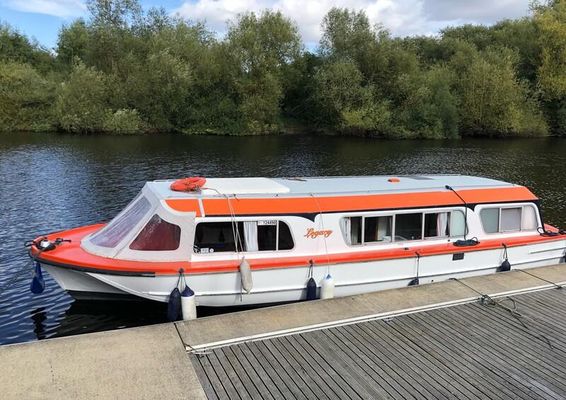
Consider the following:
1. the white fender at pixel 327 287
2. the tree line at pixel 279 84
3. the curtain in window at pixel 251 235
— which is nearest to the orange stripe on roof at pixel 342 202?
the curtain in window at pixel 251 235

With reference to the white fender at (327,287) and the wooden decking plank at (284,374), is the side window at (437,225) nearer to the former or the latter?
the white fender at (327,287)

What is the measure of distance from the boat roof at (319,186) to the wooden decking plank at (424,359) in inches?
166

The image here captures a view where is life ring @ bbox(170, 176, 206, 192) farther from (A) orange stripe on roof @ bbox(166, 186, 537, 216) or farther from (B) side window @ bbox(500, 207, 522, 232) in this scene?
(B) side window @ bbox(500, 207, 522, 232)

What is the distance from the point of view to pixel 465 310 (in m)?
10.8

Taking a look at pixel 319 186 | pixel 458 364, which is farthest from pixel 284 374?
pixel 319 186

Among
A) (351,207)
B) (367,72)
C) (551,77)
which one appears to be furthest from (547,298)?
(551,77)

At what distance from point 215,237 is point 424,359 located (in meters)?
5.58

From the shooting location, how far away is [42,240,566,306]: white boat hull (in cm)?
1140

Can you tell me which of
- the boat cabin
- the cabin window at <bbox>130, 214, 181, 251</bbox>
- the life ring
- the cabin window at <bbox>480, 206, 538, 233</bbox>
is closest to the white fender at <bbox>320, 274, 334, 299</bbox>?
the boat cabin

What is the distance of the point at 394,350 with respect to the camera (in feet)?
29.6

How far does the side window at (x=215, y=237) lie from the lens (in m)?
11.8

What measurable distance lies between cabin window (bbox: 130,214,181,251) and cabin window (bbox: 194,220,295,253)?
519 millimetres

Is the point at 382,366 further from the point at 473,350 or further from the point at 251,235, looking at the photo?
the point at 251,235

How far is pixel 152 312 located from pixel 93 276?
201 cm
